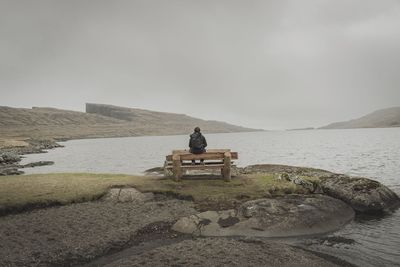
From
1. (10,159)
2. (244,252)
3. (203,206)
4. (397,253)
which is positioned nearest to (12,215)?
(203,206)

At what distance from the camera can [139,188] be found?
22672mm

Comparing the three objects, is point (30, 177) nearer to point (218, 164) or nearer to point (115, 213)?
point (115, 213)

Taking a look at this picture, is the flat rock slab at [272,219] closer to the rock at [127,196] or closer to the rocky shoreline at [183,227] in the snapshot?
the rocky shoreline at [183,227]

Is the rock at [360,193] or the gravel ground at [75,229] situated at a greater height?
the rock at [360,193]

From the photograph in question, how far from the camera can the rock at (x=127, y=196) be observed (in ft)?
70.5

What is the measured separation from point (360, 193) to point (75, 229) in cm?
1770

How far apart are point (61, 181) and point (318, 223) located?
1749 centimetres

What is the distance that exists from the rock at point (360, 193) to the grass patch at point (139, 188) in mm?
2726

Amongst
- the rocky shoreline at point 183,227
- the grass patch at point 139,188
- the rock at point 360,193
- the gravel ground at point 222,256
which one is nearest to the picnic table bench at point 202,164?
the grass patch at point 139,188

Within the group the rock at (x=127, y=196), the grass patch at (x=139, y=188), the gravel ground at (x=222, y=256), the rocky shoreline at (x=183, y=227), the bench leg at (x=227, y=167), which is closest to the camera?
the gravel ground at (x=222, y=256)

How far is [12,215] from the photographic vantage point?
18859mm

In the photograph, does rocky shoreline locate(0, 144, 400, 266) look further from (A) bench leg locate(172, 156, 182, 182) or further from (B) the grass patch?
(A) bench leg locate(172, 156, 182, 182)

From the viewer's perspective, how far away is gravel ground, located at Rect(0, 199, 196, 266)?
14141mm

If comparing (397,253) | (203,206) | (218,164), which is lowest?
(397,253)
